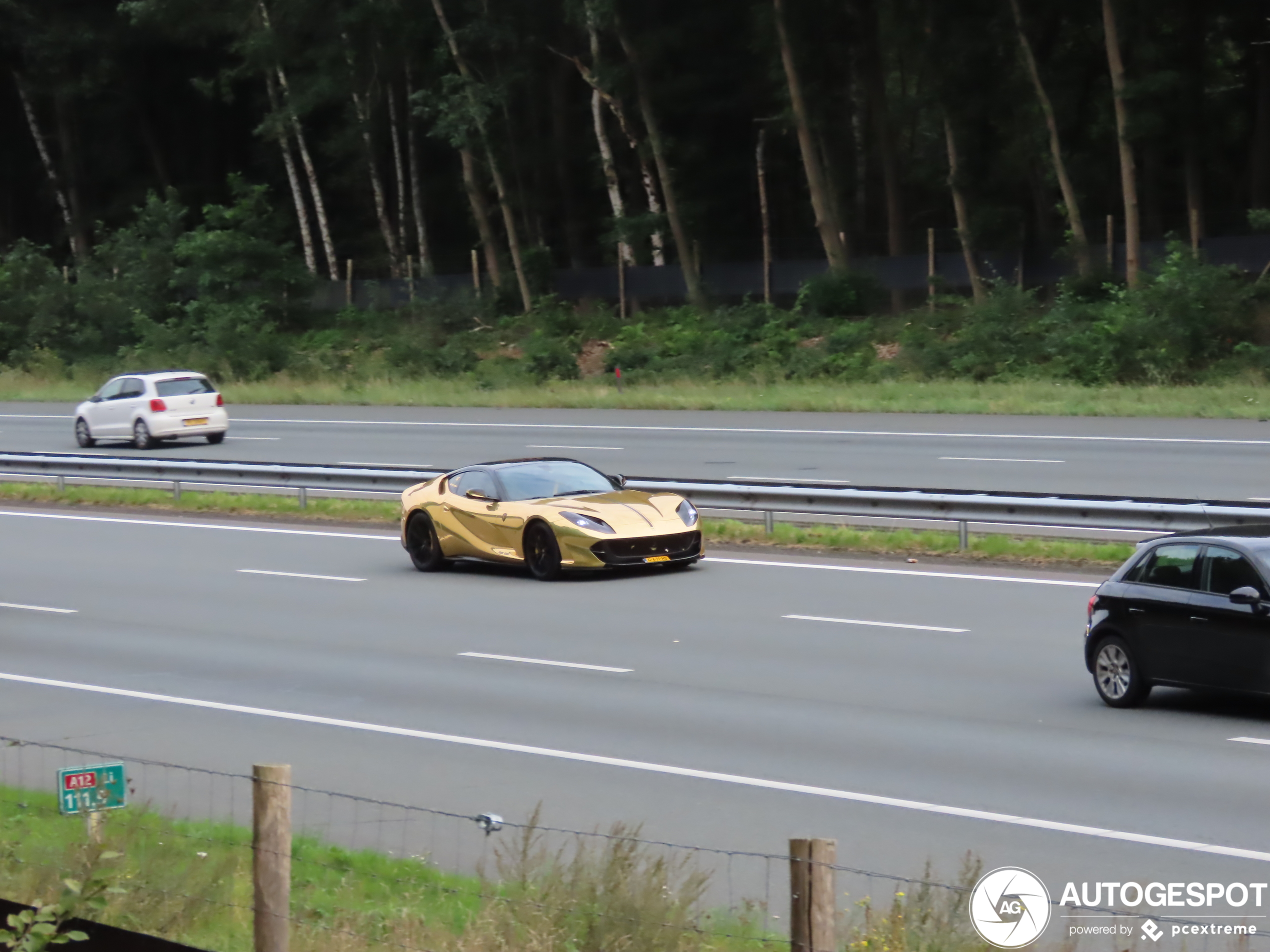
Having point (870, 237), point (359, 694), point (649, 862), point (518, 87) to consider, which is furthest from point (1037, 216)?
Answer: point (649, 862)

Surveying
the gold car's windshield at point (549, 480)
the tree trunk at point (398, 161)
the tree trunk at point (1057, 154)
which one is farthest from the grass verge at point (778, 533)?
the tree trunk at point (398, 161)

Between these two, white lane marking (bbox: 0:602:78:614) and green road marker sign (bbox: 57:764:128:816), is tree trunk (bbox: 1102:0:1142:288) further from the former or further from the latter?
green road marker sign (bbox: 57:764:128:816)

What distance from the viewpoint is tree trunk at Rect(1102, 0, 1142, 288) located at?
46.9m

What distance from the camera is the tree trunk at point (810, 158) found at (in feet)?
179

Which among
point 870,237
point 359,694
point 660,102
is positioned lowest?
point 359,694

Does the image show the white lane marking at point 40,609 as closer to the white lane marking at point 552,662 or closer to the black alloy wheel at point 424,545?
the black alloy wheel at point 424,545

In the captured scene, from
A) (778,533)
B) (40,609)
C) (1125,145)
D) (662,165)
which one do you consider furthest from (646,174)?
(40,609)

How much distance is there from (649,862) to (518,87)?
201ft

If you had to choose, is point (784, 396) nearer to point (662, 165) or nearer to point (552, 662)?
point (662, 165)

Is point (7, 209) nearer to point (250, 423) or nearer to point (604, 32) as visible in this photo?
point (604, 32)

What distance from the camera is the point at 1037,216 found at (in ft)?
193

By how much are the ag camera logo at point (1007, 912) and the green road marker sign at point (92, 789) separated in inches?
135

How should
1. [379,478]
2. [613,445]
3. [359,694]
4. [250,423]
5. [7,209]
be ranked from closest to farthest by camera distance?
[359,694]
[379,478]
[613,445]
[250,423]
[7,209]

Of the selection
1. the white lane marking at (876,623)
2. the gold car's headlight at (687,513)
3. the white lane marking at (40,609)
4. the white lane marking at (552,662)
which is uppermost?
the gold car's headlight at (687,513)
